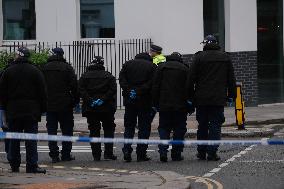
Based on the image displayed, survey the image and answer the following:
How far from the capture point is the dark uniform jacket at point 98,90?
13281 millimetres

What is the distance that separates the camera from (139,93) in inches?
522

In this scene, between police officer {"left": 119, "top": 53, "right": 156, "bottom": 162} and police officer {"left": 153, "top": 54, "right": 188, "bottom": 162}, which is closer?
police officer {"left": 153, "top": 54, "right": 188, "bottom": 162}

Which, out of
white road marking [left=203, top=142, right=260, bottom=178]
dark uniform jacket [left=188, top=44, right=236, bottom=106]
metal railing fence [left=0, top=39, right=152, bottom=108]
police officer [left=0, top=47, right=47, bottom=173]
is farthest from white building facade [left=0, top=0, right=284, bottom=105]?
police officer [left=0, top=47, right=47, bottom=173]

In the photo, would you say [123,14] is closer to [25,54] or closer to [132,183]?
[25,54]

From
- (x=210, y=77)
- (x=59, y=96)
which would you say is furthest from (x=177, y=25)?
(x=210, y=77)

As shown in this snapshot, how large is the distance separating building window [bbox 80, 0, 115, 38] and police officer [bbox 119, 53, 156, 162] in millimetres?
11017

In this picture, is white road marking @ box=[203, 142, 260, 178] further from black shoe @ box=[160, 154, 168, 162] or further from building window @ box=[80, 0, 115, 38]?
building window @ box=[80, 0, 115, 38]

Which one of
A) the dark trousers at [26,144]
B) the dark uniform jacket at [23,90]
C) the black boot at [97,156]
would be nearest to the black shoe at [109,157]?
the black boot at [97,156]

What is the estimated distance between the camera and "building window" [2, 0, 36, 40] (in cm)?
2494

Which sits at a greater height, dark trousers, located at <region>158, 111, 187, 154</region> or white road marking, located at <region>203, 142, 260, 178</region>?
dark trousers, located at <region>158, 111, 187, 154</region>

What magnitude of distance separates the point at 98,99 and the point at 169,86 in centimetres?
119

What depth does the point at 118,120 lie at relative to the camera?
20.6m

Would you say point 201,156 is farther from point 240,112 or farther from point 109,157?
point 240,112

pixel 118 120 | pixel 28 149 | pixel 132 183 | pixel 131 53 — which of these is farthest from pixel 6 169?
pixel 131 53
